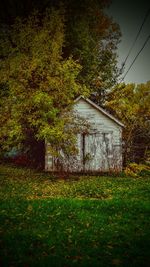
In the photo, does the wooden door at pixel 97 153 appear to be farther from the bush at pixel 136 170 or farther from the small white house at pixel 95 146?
the bush at pixel 136 170

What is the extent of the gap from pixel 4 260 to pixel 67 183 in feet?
33.4

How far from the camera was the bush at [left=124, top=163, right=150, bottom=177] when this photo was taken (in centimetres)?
1980

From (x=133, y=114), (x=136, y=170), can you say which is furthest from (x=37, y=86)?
(x=133, y=114)

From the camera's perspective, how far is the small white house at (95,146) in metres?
21.7

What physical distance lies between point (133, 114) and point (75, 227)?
23.8 meters

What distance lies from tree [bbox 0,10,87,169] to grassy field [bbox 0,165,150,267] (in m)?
4.48

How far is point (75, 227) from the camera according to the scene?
8242mm

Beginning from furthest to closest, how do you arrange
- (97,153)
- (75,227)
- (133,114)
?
(133,114) < (97,153) < (75,227)

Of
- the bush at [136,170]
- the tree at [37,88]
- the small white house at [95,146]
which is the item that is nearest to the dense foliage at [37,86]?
the tree at [37,88]

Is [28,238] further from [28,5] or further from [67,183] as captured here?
[28,5]

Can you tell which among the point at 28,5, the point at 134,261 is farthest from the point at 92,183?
the point at 28,5

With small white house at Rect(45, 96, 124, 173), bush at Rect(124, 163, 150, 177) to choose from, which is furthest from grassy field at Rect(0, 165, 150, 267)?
small white house at Rect(45, 96, 124, 173)

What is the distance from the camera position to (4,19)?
93.9 ft

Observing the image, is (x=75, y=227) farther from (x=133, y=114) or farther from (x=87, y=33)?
(x=133, y=114)
